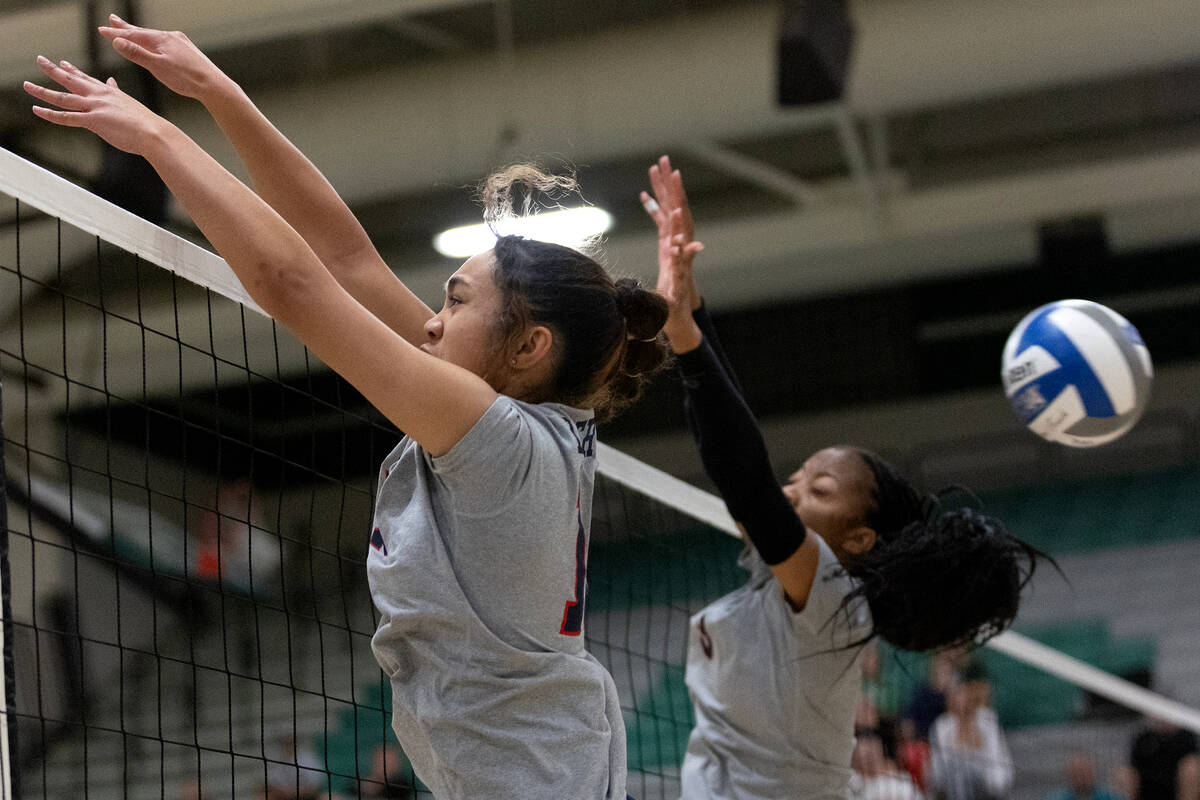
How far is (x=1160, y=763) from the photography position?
715 cm

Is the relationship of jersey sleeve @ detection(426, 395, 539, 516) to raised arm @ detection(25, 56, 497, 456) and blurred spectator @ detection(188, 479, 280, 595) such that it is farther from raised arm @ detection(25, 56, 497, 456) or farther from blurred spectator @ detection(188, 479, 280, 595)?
blurred spectator @ detection(188, 479, 280, 595)

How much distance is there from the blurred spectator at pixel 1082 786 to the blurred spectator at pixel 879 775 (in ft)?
6.14

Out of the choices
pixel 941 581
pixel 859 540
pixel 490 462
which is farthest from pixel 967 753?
pixel 490 462

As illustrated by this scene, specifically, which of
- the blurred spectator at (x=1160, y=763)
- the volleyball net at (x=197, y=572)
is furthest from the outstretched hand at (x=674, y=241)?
the blurred spectator at (x=1160, y=763)

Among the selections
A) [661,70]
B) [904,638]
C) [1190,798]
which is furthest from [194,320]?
[904,638]

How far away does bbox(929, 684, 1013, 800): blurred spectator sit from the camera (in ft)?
23.5

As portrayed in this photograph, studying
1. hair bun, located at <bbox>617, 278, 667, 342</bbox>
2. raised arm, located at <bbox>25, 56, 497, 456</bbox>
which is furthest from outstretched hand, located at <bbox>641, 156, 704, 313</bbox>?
raised arm, located at <bbox>25, 56, 497, 456</bbox>

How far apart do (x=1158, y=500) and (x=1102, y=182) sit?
3576 mm

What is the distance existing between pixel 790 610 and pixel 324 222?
1.27m

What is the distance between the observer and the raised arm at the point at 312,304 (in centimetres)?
160

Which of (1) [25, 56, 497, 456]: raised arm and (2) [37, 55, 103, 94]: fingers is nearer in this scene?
(1) [25, 56, 497, 456]: raised arm

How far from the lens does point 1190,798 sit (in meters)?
6.77

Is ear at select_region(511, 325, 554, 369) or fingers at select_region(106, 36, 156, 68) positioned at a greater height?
fingers at select_region(106, 36, 156, 68)

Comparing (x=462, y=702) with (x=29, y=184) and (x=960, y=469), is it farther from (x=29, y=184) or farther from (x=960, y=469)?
(x=960, y=469)
